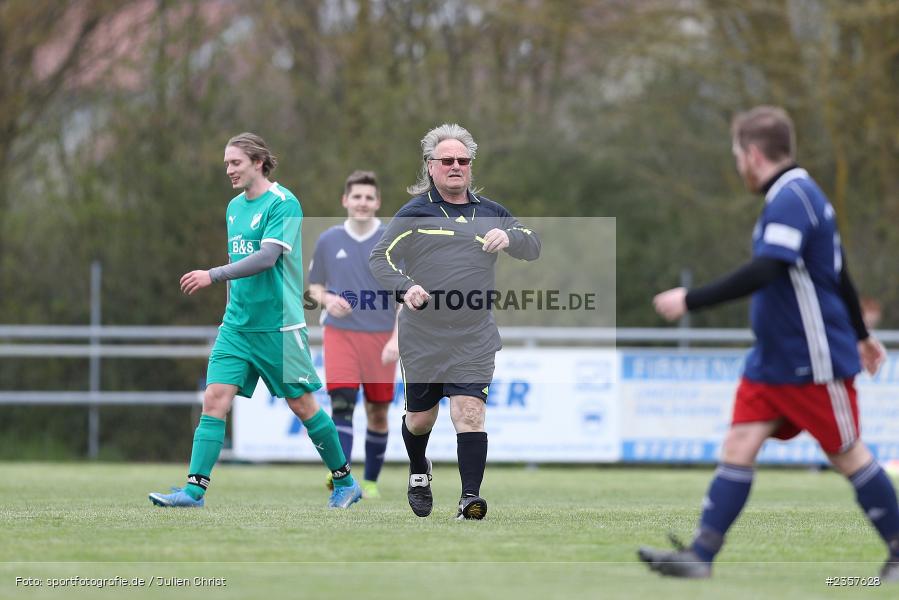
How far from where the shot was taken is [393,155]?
67.8ft

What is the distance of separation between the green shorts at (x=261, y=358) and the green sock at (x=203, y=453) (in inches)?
10.1

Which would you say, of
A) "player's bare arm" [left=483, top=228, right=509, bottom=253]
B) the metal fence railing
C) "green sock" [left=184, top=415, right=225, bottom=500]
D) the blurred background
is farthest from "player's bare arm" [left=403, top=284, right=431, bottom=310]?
the blurred background

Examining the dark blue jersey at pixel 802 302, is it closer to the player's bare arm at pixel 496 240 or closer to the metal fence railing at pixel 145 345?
the player's bare arm at pixel 496 240

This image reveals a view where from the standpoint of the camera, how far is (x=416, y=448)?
827 cm

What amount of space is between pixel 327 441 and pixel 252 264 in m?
1.28

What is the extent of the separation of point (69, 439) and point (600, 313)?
23.2 feet

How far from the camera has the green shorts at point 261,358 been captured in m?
8.59

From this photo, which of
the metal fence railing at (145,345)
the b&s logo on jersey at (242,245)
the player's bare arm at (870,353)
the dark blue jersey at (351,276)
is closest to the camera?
the player's bare arm at (870,353)

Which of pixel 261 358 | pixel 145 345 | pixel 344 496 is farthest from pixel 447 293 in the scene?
pixel 145 345

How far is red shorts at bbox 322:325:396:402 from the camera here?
10.8 meters

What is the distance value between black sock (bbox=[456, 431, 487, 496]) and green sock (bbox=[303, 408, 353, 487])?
4.07 feet

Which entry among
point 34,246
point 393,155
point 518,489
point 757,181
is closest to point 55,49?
point 34,246

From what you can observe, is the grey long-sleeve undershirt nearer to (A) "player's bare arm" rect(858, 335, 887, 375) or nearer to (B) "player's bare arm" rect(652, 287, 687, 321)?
(B) "player's bare arm" rect(652, 287, 687, 321)

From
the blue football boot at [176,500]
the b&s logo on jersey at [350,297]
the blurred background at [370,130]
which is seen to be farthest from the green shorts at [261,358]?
the blurred background at [370,130]
